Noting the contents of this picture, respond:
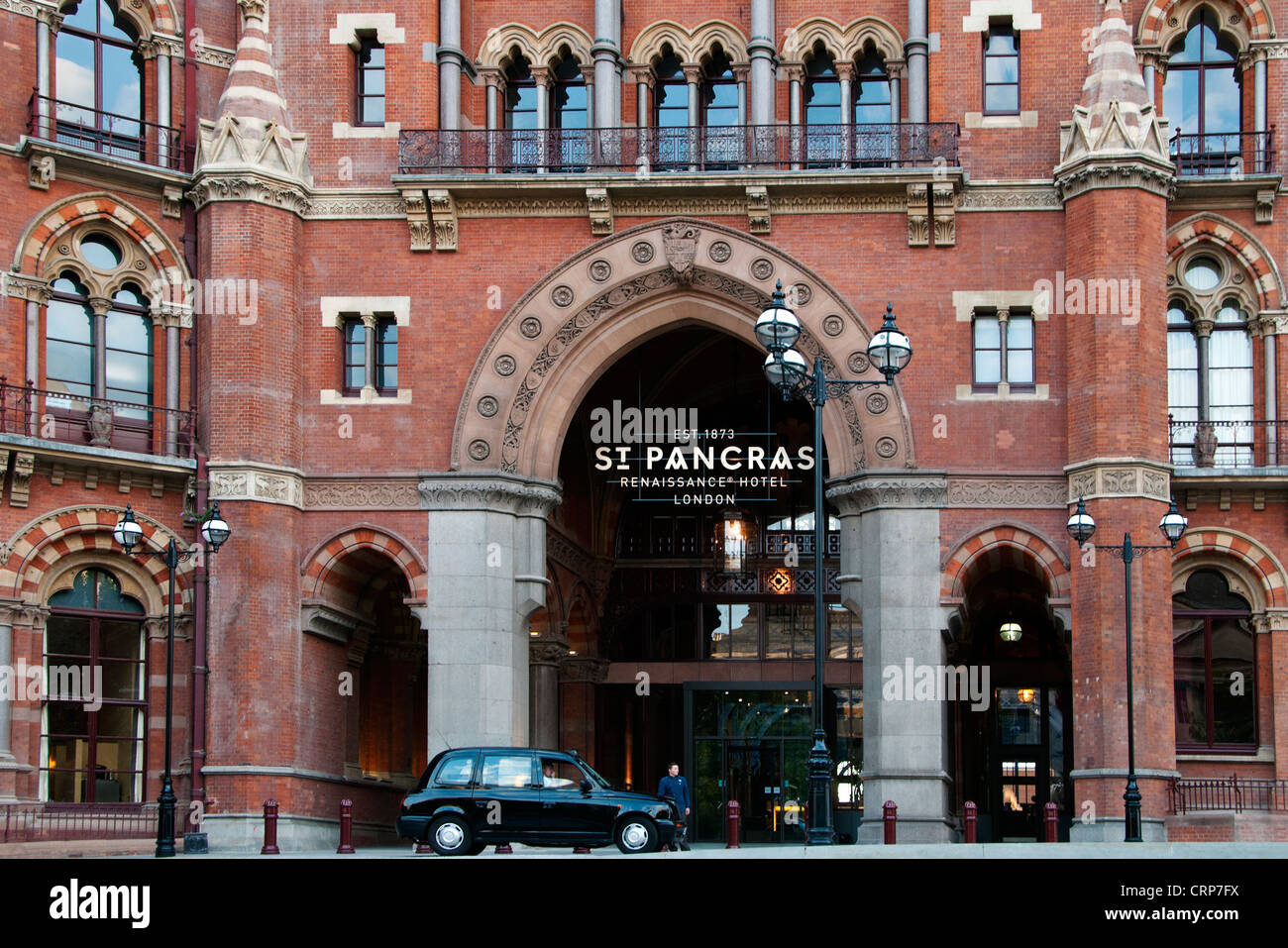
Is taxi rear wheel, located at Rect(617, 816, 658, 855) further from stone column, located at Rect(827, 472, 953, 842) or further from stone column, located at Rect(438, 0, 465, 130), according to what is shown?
stone column, located at Rect(438, 0, 465, 130)

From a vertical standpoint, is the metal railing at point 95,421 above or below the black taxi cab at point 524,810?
above

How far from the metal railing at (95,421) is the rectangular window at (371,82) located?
6.44 meters

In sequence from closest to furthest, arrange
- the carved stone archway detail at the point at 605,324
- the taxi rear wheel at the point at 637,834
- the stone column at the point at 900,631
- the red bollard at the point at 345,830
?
1. the taxi rear wheel at the point at 637,834
2. the red bollard at the point at 345,830
3. the stone column at the point at 900,631
4. the carved stone archway detail at the point at 605,324

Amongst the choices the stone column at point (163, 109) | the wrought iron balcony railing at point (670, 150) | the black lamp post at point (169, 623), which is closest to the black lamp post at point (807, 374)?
the black lamp post at point (169, 623)

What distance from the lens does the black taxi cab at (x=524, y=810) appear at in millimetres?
24719

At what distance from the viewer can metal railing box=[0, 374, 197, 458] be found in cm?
3073

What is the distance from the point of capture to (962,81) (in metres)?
33.1

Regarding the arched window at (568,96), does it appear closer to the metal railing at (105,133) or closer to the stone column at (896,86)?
the stone column at (896,86)

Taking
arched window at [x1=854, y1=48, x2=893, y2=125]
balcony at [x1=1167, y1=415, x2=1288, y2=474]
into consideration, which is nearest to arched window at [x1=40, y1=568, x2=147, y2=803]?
arched window at [x1=854, y1=48, x2=893, y2=125]

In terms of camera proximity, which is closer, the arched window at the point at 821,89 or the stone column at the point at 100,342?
the stone column at the point at 100,342

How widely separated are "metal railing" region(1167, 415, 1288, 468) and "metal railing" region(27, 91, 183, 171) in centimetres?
1858
